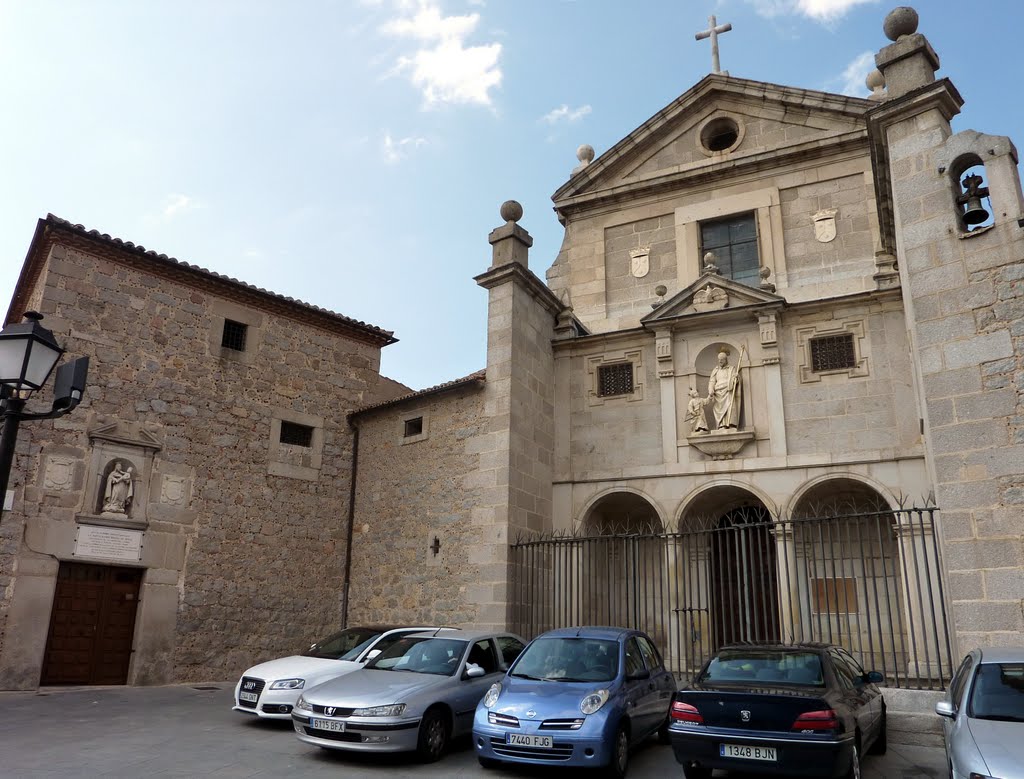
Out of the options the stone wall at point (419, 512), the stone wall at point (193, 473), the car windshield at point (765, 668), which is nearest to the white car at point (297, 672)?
the stone wall at point (419, 512)

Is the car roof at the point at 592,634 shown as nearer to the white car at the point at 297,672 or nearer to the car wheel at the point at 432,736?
the car wheel at the point at 432,736

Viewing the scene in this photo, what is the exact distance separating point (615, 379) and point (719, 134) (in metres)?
5.65

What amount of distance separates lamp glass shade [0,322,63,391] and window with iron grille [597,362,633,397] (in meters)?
10.3

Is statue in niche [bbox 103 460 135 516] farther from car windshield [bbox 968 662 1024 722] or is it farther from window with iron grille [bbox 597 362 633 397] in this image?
car windshield [bbox 968 662 1024 722]

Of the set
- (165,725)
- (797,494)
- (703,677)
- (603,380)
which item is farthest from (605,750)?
(603,380)

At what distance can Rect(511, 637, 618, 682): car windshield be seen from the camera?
7363 mm

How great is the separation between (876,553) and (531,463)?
5.72 meters

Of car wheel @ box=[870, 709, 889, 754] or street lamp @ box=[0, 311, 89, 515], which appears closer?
street lamp @ box=[0, 311, 89, 515]

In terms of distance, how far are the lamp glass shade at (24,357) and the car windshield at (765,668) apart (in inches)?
230

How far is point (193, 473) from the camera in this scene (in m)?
13.6

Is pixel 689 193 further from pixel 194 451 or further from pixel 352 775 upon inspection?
pixel 352 775

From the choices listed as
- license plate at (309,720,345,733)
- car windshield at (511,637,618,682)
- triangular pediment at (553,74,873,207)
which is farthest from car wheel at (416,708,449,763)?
triangular pediment at (553,74,873,207)

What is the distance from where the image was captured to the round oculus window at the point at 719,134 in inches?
607

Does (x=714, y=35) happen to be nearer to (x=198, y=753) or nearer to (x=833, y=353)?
(x=833, y=353)
